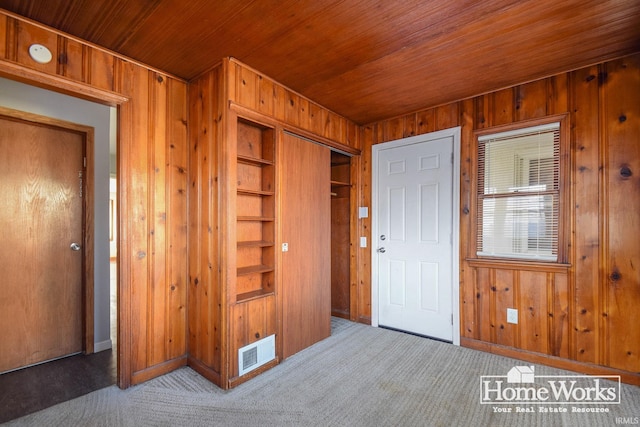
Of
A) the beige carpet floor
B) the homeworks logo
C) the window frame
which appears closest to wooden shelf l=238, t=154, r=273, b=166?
the beige carpet floor

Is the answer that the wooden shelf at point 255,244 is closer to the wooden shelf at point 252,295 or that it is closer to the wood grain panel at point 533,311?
the wooden shelf at point 252,295

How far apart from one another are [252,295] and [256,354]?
1.54 feet

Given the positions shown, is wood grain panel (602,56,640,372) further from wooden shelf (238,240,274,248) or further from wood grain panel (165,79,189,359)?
wood grain panel (165,79,189,359)

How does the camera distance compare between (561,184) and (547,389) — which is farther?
(561,184)

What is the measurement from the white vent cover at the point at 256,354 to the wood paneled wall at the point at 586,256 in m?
1.99

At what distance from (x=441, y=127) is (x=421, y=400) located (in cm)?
253

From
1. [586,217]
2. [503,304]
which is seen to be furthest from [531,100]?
[503,304]

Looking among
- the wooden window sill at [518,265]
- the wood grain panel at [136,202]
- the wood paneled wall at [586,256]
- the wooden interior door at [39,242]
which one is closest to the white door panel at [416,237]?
the wooden window sill at [518,265]

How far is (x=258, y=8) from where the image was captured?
5.74 ft

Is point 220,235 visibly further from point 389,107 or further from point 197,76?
point 389,107

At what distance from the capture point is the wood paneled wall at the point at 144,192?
207 cm

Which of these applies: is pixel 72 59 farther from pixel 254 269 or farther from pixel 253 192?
pixel 254 269

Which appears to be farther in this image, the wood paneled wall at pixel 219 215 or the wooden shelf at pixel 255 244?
the wooden shelf at pixel 255 244

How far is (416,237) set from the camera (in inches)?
130
